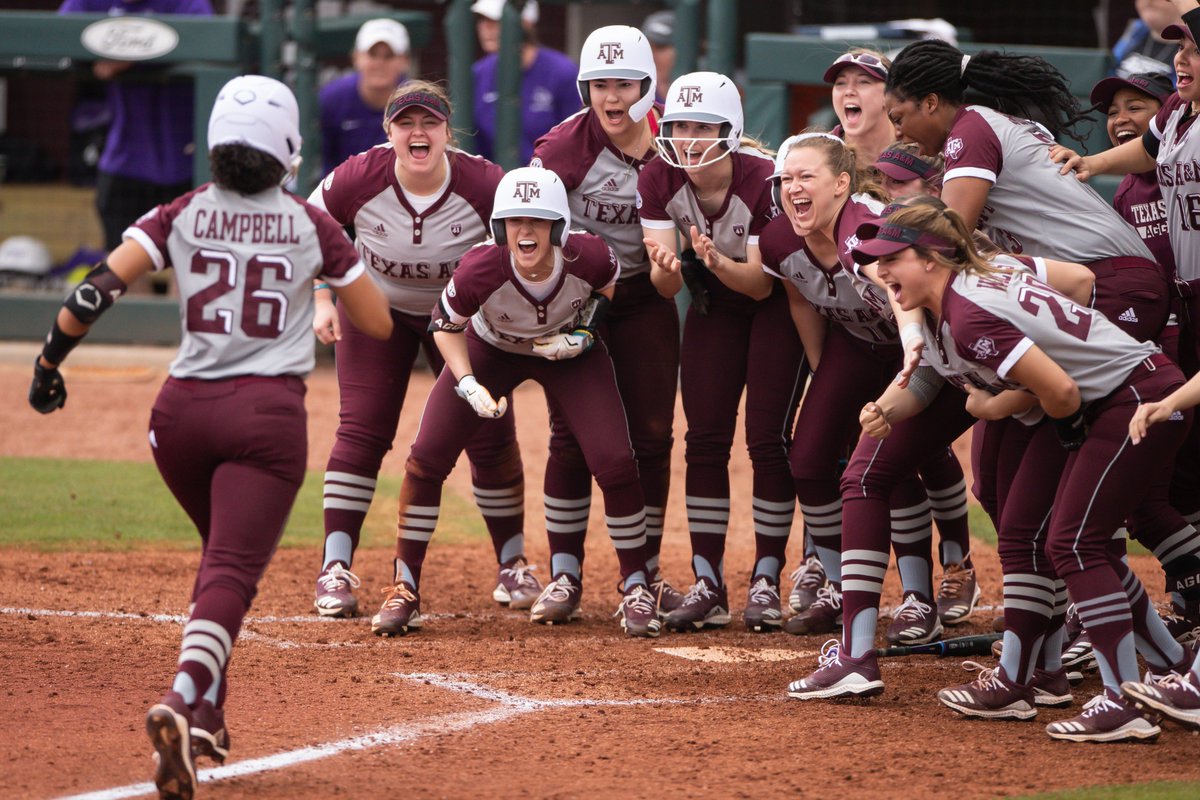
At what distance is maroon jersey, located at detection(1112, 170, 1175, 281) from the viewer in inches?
226

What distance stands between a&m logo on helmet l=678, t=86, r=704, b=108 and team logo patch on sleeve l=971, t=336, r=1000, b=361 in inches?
73.1

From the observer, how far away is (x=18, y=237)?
516 inches

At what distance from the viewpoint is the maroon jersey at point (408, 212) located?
6.20 meters

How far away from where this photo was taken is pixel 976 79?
5.34 metres

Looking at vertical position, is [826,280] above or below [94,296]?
below

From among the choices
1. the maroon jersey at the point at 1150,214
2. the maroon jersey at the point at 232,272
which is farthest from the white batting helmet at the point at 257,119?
the maroon jersey at the point at 1150,214

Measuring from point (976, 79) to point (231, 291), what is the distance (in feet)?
9.12

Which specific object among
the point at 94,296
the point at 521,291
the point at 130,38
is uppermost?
the point at 130,38

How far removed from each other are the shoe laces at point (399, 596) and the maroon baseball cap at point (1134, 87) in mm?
3434

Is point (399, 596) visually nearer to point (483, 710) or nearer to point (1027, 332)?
point (483, 710)

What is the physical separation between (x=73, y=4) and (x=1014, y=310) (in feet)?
32.7

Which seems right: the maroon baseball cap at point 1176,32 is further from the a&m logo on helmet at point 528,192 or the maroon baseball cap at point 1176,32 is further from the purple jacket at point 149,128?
the purple jacket at point 149,128

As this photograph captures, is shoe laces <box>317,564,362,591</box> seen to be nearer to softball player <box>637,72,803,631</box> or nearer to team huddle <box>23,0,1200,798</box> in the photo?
team huddle <box>23,0,1200,798</box>

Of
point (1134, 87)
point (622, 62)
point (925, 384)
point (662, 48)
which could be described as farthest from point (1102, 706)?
point (662, 48)
